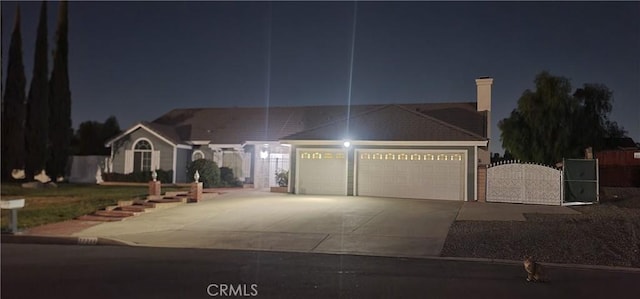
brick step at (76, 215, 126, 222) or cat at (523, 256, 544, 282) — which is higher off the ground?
cat at (523, 256, 544, 282)

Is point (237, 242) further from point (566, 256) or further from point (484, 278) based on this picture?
point (566, 256)

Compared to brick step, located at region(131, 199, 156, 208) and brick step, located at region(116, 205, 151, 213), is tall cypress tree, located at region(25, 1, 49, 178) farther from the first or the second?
brick step, located at region(116, 205, 151, 213)

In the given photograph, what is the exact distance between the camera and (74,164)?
3091cm

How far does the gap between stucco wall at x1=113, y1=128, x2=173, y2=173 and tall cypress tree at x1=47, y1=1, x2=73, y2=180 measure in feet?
13.1

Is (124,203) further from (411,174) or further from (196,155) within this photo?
(196,155)

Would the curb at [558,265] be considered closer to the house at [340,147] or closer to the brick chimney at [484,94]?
the house at [340,147]

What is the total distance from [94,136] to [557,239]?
4208 centimetres

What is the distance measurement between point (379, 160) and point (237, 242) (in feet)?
34.6

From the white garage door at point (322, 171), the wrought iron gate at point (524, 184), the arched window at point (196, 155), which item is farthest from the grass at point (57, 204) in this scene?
the wrought iron gate at point (524, 184)

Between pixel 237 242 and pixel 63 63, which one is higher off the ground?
pixel 63 63

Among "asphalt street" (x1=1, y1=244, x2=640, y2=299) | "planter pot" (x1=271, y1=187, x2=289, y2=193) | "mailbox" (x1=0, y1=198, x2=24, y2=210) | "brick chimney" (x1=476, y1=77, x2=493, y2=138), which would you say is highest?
"brick chimney" (x1=476, y1=77, x2=493, y2=138)

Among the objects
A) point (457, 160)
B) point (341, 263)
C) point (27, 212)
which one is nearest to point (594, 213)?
point (457, 160)

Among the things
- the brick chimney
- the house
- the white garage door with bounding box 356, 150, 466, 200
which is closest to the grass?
the house

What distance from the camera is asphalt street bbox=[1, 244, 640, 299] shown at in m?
7.12
